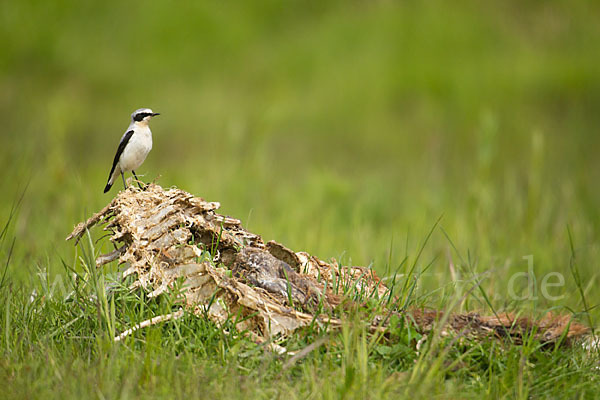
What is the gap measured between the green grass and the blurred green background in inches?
1.9

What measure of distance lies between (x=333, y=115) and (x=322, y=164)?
2192 millimetres

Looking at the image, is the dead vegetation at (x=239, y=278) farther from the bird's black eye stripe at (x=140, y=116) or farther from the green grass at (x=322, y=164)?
the bird's black eye stripe at (x=140, y=116)

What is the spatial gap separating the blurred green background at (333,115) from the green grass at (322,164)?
0.16 ft

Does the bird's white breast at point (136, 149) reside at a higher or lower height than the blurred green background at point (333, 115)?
higher

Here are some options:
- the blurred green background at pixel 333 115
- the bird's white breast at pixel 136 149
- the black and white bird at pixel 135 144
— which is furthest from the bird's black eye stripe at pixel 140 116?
the blurred green background at pixel 333 115

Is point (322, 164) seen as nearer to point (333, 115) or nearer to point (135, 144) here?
point (333, 115)

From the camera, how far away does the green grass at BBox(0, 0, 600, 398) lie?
317 centimetres

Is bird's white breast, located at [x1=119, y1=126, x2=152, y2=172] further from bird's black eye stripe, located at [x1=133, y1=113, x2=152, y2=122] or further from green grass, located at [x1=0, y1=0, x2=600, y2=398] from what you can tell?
green grass, located at [x1=0, y1=0, x2=600, y2=398]

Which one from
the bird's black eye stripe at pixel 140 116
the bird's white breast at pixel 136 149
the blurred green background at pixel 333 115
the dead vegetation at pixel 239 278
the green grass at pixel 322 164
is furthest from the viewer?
the blurred green background at pixel 333 115

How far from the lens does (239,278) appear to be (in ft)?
Result: 11.8

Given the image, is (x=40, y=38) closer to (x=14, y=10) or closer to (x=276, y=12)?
(x=14, y=10)

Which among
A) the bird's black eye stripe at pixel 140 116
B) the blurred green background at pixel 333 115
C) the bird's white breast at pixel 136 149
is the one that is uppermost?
the bird's black eye stripe at pixel 140 116

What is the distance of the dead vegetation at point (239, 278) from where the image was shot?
3383mm

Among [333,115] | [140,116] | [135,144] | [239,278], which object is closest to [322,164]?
[333,115]
